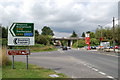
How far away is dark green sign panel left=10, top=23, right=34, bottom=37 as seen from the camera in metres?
10.8

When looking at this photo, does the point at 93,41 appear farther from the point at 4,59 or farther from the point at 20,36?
the point at 20,36

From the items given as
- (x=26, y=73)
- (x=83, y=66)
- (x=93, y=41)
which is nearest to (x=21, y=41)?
(x=26, y=73)

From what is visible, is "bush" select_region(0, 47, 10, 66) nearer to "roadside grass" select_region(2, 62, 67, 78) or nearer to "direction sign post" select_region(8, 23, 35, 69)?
"direction sign post" select_region(8, 23, 35, 69)

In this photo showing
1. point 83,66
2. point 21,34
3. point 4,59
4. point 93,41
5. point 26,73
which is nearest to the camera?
point 26,73

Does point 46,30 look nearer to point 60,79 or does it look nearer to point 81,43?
point 81,43

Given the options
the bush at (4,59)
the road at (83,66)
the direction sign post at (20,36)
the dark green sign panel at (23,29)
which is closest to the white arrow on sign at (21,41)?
the direction sign post at (20,36)

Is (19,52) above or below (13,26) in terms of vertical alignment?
below

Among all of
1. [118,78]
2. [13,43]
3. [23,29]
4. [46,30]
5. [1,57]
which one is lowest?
[118,78]

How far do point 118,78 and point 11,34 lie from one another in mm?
6752

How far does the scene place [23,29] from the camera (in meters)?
11.0

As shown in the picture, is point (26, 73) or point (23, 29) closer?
point (26, 73)

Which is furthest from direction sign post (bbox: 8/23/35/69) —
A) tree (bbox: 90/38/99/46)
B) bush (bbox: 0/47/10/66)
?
tree (bbox: 90/38/99/46)

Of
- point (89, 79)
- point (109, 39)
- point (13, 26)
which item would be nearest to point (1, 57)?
point (13, 26)

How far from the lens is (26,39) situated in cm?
1098
